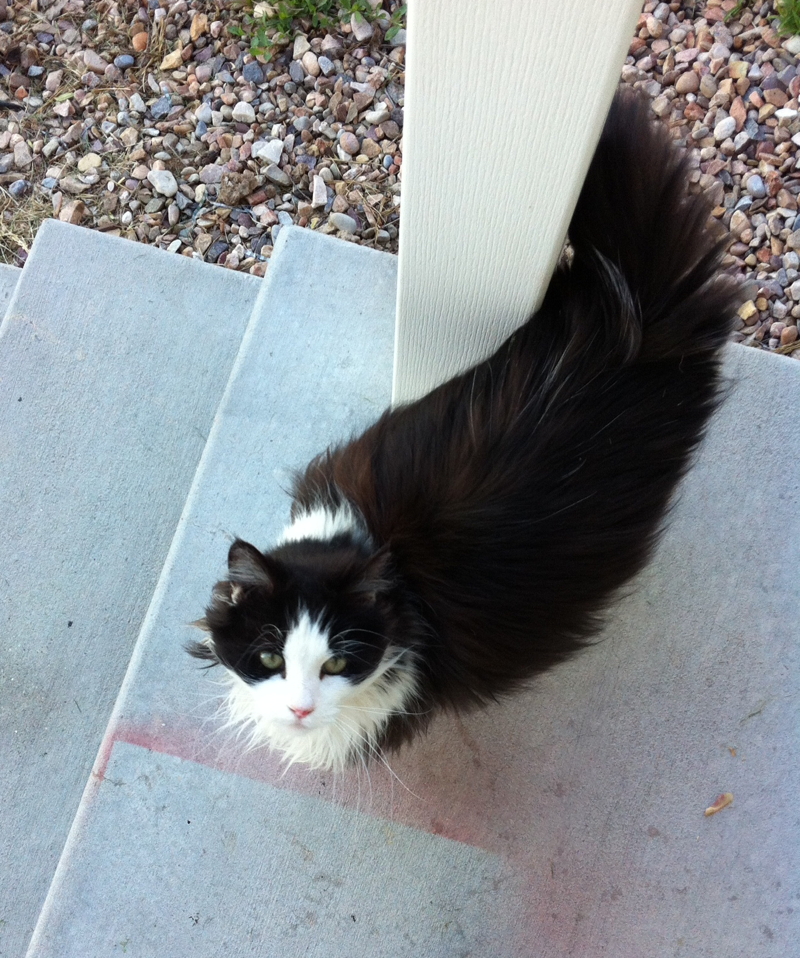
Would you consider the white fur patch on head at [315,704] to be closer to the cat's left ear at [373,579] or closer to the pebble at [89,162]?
the cat's left ear at [373,579]

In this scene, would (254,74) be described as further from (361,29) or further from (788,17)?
(788,17)

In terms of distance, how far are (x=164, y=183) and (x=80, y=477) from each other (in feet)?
3.62

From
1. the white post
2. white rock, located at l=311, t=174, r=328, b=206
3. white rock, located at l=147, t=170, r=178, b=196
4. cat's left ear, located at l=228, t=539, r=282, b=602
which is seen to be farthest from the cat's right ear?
white rock, located at l=147, t=170, r=178, b=196

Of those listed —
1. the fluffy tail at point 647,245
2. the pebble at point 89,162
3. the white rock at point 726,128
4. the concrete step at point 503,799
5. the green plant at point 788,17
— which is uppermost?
the green plant at point 788,17

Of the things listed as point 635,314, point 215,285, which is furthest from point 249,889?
point 215,285

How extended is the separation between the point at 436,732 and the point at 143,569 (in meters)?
0.90

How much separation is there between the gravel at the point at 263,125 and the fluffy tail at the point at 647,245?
107 cm

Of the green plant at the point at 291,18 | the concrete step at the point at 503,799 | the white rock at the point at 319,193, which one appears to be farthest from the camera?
the green plant at the point at 291,18

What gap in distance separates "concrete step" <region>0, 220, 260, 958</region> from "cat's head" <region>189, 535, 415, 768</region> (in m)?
0.75

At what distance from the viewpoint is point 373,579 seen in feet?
4.67

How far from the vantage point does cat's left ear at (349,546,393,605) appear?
141 centimetres

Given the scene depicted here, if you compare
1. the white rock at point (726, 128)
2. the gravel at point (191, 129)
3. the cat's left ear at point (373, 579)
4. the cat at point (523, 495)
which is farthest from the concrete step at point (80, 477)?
the white rock at point (726, 128)

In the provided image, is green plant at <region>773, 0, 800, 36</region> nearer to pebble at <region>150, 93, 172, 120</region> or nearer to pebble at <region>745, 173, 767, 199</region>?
pebble at <region>745, 173, 767, 199</region>

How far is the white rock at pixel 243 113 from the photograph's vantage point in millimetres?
2779
